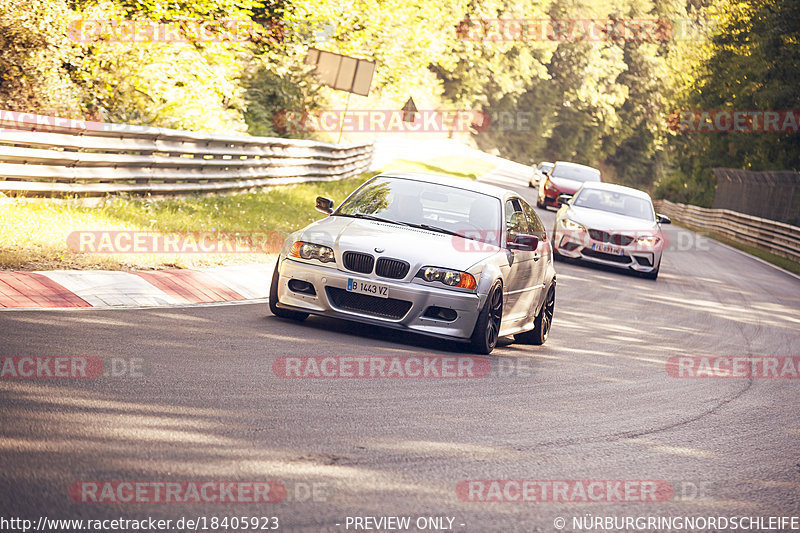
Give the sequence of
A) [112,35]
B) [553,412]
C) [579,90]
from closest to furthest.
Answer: [553,412] → [112,35] → [579,90]

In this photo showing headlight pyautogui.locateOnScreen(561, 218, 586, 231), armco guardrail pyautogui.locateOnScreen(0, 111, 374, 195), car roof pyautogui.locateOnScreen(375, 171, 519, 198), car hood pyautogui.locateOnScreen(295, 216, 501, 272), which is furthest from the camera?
headlight pyautogui.locateOnScreen(561, 218, 586, 231)

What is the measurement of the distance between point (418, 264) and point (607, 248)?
1042 cm

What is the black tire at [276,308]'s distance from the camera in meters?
9.38

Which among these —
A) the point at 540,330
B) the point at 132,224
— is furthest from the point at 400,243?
the point at 132,224

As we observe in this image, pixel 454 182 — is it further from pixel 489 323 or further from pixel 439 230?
pixel 489 323

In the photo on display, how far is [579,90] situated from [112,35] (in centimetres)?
7296

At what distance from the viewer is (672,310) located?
15.1 metres

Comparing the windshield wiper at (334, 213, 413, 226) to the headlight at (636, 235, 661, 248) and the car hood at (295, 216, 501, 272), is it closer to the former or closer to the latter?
the car hood at (295, 216, 501, 272)

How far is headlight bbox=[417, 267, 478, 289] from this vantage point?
8.91 meters

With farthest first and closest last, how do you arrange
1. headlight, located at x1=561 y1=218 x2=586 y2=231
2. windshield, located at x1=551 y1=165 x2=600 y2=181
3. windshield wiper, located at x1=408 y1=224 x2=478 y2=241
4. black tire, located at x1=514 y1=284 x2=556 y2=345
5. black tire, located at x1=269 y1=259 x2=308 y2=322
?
windshield, located at x1=551 y1=165 x2=600 y2=181
headlight, located at x1=561 y1=218 x2=586 y2=231
black tire, located at x1=514 y1=284 x2=556 y2=345
windshield wiper, located at x1=408 y1=224 x2=478 y2=241
black tire, located at x1=269 y1=259 x2=308 y2=322

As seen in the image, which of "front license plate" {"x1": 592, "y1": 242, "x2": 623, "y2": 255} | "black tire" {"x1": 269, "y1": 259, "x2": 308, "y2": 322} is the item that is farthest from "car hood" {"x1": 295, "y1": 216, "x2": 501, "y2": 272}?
"front license plate" {"x1": 592, "y1": 242, "x2": 623, "y2": 255}

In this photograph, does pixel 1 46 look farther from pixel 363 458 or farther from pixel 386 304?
pixel 363 458

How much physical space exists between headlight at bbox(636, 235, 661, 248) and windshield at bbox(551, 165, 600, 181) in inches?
554

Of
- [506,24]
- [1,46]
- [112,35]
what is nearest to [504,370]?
[1,46]
